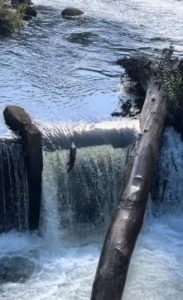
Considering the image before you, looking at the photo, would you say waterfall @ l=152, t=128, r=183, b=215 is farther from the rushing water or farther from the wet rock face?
the wet rock face

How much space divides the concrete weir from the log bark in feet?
4.13

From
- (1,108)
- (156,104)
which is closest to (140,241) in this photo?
(156,104)

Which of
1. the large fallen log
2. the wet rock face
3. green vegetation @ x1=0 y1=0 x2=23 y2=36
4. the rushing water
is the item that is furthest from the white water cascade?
green vegetation @ x1=0 y1=0 x2=23 y2=36

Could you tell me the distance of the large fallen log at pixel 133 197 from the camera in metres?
6.53

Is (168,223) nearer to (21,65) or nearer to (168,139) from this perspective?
(168,139)

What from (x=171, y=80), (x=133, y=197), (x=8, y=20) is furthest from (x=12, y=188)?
(x=8, y=20)

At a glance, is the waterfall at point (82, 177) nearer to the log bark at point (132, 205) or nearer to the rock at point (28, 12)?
the log bark at point (132, 205)

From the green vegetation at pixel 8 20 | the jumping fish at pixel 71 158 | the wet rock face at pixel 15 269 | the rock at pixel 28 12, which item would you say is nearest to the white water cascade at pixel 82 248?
the wet rock face at pixel 15 269

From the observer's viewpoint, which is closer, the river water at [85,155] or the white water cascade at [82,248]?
the white water cascade at [82,248]

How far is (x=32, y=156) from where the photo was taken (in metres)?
8.79

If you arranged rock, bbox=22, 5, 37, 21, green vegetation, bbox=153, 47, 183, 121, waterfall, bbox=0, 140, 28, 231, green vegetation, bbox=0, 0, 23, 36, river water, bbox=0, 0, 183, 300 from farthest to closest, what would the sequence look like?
rock, bbox=22, 5, 37, 21, green vegetation, bbox=0, 0, 23, 36, green vegetation, bbox=153, 47, 183, 121, waterfall, bbox=0, 140, 28, 231, river water, bbox=0, 0, 183, 300

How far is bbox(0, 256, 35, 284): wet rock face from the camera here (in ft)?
26.6

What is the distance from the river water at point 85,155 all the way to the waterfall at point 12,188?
215 mm

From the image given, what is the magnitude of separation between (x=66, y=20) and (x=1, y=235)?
32.9 ft
